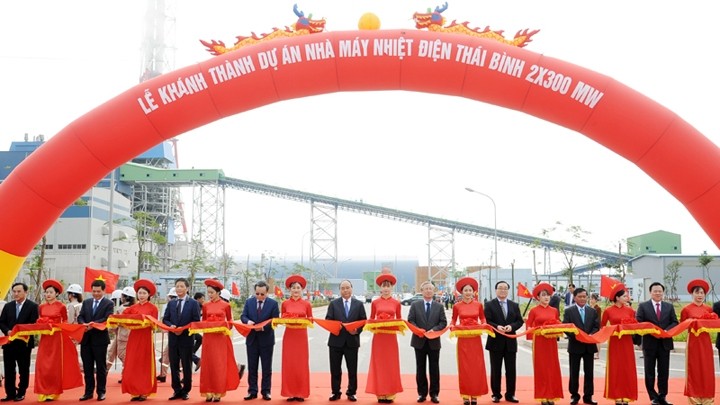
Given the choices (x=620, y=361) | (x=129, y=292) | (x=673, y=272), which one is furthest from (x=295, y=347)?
(x=673, y=272)

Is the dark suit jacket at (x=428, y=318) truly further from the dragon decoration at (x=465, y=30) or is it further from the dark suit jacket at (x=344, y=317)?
the dragon decoration at (x=465, y=30)

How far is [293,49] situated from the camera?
9375 mm

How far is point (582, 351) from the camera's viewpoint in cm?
863

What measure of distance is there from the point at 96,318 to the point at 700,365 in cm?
756

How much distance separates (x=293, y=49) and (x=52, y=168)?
3.57 m

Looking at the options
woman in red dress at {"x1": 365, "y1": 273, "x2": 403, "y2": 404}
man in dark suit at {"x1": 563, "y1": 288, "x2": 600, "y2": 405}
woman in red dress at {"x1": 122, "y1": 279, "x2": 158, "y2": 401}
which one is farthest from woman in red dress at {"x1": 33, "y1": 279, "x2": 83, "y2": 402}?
man in dark suit at {"x1": 563, "y1": 288, "x2": 600, "y2": 405}

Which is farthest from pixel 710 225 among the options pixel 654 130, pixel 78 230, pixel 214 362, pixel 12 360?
pixel 78 230

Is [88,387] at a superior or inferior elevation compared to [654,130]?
inferior

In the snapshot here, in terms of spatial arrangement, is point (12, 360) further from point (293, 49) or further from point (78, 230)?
point (78, 230)

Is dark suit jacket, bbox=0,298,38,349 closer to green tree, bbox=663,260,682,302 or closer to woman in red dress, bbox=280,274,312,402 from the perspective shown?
woman in red dress, bbox=280,274,312,402

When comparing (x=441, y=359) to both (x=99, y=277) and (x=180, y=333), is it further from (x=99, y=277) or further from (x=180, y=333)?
(x=180, y=333)

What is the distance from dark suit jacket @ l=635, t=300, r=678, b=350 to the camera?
8586 mm

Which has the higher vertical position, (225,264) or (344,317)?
(225,264)

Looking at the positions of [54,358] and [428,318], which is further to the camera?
[428,318]
